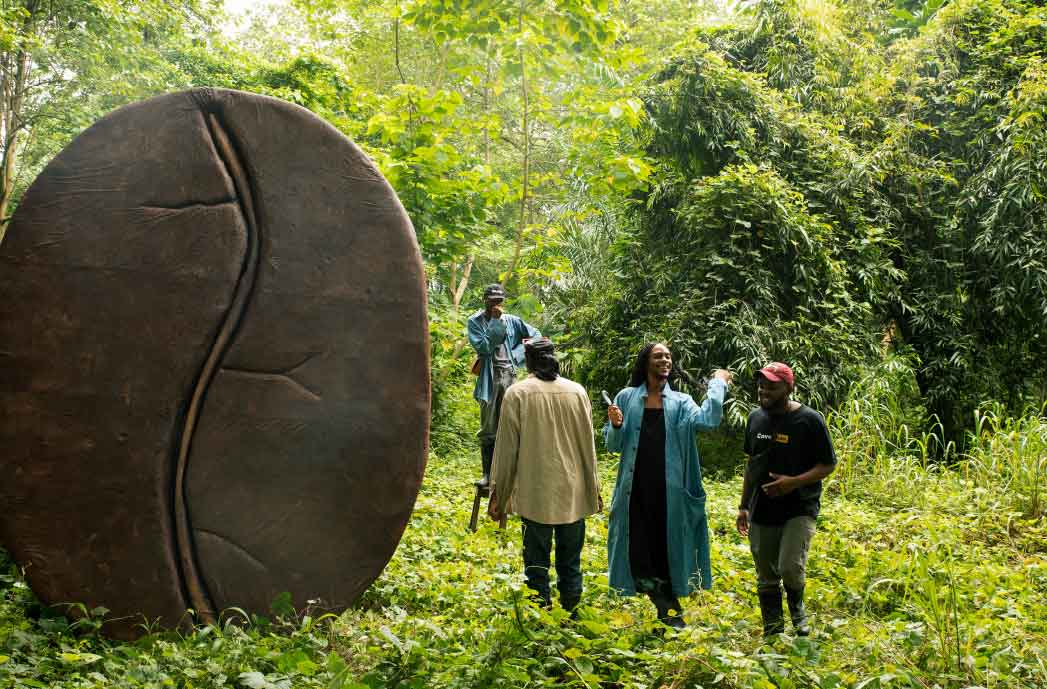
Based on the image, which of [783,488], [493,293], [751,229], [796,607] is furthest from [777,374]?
[751,229]

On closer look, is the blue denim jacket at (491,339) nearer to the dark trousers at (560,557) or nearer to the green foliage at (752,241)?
the dark trousers at (560,557)

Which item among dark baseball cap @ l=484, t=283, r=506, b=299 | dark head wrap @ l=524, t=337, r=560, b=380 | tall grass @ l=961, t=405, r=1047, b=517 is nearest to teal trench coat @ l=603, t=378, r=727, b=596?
dark head wrap @ l=524, t=337, r=560, b=380

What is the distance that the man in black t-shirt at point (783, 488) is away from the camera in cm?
373

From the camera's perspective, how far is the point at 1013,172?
8633 millimetres

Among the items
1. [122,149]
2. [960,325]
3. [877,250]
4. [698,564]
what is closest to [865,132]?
[877,250]

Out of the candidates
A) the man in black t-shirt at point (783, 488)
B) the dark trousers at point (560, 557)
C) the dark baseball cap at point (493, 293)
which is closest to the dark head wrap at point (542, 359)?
the dark trousers at point (560, 557)

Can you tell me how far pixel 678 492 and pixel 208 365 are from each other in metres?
2.11

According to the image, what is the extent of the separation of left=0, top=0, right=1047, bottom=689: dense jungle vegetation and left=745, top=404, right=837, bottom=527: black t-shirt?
20.8 inches

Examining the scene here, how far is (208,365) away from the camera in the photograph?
3484 millimetres

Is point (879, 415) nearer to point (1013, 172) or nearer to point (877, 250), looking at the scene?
point (877, 250)

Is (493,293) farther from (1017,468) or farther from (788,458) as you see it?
(1017,468)

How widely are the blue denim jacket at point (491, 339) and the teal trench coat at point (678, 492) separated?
2.09m

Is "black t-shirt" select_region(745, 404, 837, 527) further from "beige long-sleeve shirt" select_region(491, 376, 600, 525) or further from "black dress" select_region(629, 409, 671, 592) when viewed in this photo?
"beige long-sleeve shirt" select_region(491, 376, 600, 525)

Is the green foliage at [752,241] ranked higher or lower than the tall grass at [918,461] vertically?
higher
